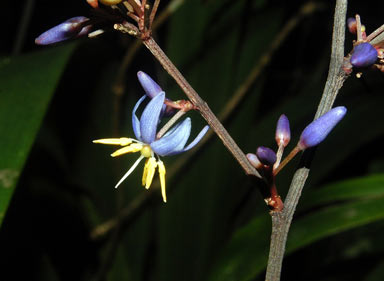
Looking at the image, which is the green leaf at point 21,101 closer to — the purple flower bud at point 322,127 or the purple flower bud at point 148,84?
the purple flower bud at point 148,84

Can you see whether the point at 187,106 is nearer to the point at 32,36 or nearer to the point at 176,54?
the point at 176,54

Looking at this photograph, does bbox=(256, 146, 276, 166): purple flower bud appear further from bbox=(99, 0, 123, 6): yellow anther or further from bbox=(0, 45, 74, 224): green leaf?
bbox=(0, 45, 74, 224): green leaf

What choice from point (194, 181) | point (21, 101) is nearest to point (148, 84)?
point (21, 101)

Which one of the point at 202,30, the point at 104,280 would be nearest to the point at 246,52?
the point at 202,30

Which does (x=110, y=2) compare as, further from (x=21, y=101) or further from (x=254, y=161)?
(x=21, y=101)

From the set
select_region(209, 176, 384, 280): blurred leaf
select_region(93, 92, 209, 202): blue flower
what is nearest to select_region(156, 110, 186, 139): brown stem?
select_region(93, 92, 209, 202): blue flower

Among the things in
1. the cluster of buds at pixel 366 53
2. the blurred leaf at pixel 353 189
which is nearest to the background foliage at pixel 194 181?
the blurred leaf at pixel 353 189

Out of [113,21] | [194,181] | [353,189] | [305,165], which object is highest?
[113,21]
